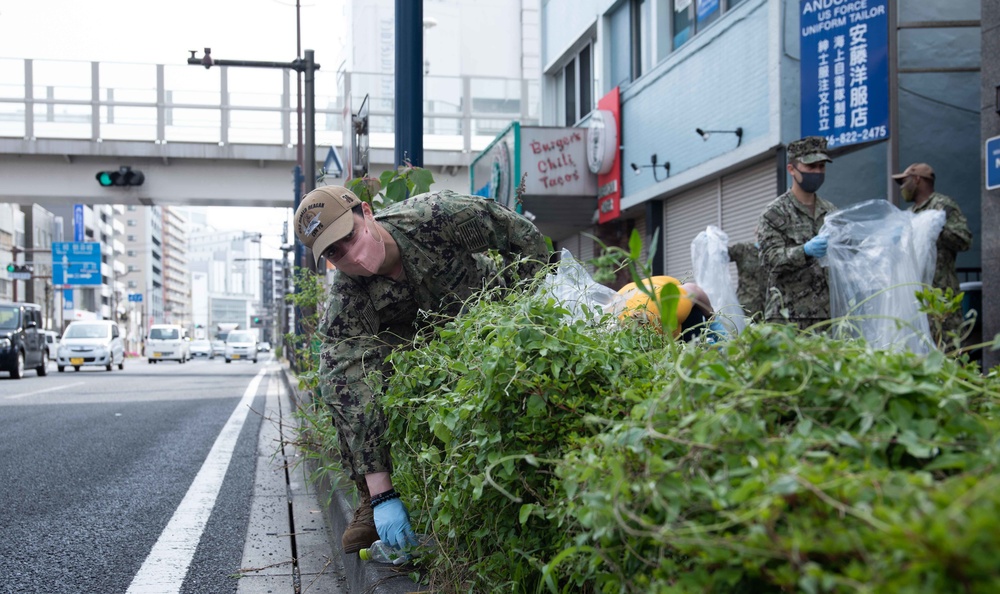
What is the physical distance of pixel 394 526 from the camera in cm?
272

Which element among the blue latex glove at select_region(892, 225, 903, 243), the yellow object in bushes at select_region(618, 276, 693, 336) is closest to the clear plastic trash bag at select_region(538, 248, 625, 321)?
the yellow object in bushes at select_region(618, 276, 693, 336)

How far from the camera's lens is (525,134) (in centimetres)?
1427

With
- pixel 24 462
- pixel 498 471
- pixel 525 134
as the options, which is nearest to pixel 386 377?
pixel 498 471

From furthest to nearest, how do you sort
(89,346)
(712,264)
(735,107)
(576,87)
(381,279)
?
1. (89,346)
2. (576,87)
3. (735,107)
4. (712,264)
5. (381,279)

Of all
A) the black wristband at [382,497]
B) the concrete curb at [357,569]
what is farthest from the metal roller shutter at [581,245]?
the black wristband at [382,497]

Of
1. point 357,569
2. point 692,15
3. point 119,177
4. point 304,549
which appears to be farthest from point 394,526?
point 119,177

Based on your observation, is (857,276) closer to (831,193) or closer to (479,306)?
(479,306)

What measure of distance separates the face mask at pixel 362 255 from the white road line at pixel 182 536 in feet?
4.47

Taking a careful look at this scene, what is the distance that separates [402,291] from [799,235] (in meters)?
2.95

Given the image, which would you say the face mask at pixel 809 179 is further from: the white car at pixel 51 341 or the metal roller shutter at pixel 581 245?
the white car at pixel 51 341

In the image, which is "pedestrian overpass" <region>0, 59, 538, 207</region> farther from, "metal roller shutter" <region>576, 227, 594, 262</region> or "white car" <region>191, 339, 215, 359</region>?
"white car" <region>191, 339, 215, 359</region>

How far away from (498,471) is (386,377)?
1.20 m

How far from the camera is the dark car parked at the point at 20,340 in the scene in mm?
19484

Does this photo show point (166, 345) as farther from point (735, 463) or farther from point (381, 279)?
point (735, 463)
